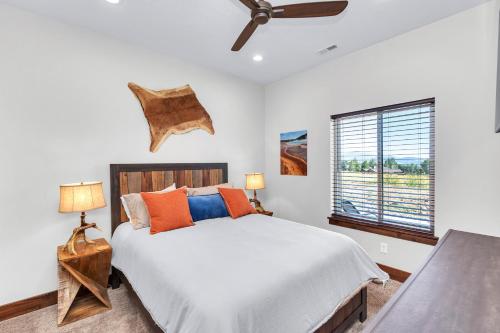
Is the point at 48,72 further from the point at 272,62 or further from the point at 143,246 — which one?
the point at 272,62

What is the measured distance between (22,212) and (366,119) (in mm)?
3904

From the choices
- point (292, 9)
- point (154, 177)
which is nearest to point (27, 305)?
point (154, 177)

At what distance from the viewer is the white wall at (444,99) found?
2227mm

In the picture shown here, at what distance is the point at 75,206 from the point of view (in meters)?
2.17

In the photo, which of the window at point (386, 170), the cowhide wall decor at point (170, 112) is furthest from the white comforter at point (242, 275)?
the cowhide wall decor at point (170, 112)

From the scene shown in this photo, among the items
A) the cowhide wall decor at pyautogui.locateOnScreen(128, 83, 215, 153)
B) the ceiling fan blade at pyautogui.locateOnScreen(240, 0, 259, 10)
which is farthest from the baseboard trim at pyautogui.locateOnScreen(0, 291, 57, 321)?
the ceiling fan blade at pyautogui.locateOnScreen(240, 0, 259, 10)

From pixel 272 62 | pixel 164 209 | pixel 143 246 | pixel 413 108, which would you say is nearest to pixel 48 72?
pixel 164 209

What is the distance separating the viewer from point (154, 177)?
3080 millimetres

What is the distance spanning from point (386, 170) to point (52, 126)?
3732 millimetres

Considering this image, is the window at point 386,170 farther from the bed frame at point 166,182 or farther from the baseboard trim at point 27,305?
the baseboard trim at point 27,305

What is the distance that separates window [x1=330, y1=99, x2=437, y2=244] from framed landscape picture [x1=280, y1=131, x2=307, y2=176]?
1.58 ft

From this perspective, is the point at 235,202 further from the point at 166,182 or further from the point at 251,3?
the point at 251,3

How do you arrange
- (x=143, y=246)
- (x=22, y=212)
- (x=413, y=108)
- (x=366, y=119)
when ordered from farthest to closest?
1. (x=366, y=119)
2. (x=413, y=108)
3. (x=22, y=212)
4. (x=143, y=246)

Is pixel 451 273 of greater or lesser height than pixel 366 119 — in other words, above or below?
below
